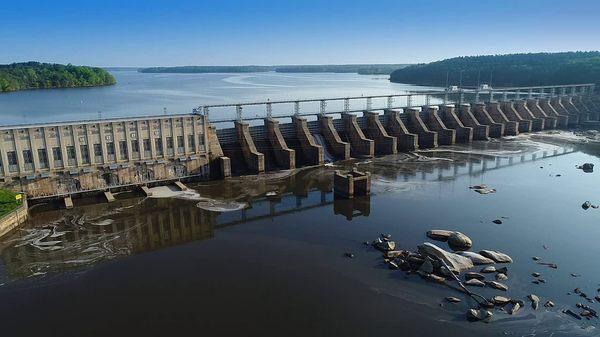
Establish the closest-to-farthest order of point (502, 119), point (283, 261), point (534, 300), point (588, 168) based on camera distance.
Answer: point (534, 300) → point (283, 261) → point (588, 168) → point (502, 119)

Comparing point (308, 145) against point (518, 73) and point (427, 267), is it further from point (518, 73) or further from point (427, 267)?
point (518, 73)

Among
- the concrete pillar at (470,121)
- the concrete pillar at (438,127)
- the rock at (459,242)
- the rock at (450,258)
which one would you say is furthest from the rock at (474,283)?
the concrete pillar at (470,121)

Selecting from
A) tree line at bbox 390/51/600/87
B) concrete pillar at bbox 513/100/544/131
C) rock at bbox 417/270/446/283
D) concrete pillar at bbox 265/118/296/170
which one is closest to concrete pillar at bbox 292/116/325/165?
concrete pillar at bbox 265/118/296/170

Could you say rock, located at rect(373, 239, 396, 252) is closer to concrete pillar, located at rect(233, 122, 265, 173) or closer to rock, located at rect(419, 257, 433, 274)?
rock, located at rect(419, 257, 433, 274)

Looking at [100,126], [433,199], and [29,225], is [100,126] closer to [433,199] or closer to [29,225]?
[29,225]

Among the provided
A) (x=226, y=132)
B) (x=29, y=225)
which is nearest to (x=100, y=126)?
(x=29, y=225)

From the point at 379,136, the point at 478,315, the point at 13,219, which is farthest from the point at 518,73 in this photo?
the point at 13,219
